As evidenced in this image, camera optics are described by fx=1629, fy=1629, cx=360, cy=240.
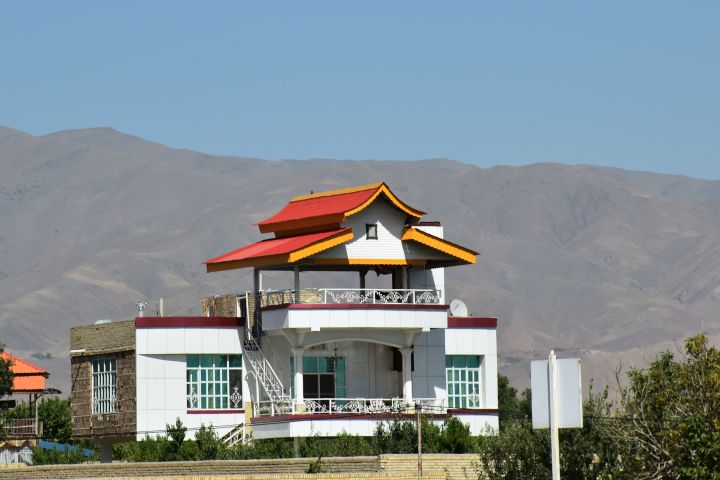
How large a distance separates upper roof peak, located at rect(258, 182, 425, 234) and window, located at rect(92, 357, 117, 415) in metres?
9.67

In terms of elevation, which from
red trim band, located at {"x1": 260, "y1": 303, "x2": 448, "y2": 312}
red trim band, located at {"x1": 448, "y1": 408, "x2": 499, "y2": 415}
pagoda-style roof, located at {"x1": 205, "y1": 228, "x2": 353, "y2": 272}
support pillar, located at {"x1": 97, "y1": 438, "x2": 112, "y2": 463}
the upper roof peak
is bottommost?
support pillar, located at {"x1": 97, "y1": 438, "x2": 112, "y2": 463}

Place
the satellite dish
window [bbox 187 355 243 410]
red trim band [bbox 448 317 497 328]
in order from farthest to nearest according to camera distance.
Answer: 1. the satellite dish
2. red trim band [bbox 448 317 497 328]
3. window [bbox 187 355 243 410]

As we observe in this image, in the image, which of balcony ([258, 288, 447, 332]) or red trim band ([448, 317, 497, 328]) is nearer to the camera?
balcony ([258, 288, 447, 332])

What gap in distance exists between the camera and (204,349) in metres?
72.0

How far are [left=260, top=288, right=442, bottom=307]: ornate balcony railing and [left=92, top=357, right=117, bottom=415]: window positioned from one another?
304 inches

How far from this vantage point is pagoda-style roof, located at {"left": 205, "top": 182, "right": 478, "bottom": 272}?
70.0 meters

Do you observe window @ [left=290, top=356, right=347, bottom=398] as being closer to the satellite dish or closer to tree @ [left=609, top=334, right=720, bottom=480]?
the satellite dish

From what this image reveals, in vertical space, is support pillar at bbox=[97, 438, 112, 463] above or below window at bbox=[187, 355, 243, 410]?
below

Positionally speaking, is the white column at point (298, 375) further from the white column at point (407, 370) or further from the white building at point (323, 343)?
the white column at point (407, 370)

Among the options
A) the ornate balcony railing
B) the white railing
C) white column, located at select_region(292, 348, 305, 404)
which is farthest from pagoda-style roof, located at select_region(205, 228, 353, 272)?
the white railing

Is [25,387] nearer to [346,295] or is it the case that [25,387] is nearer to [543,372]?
[346,295]

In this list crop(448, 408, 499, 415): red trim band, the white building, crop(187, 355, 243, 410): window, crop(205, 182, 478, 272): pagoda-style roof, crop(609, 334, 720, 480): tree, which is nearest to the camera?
crop(609, 334, 720, 480): tree

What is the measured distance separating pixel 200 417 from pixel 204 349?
300cm

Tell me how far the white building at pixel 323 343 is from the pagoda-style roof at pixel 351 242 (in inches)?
2.4
